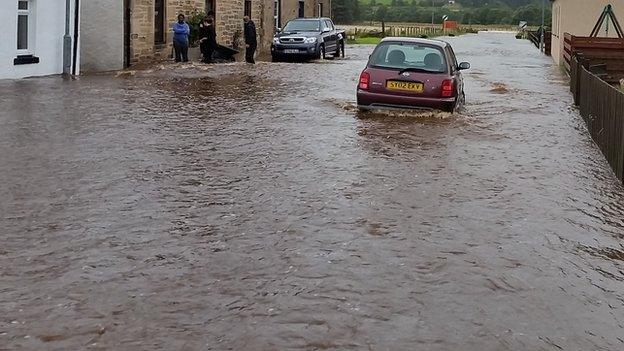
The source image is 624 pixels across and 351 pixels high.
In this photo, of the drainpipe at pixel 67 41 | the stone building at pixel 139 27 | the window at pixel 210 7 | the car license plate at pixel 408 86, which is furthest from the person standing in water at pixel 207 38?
the car license plate at pixel 408 86

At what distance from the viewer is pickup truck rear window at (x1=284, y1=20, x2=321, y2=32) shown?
3516cm

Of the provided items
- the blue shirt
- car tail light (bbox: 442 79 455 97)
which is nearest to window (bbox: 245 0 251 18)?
the blue shirt

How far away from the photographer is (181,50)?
29344 millimetres

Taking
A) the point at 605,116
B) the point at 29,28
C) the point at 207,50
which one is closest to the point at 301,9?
the point at 207,50

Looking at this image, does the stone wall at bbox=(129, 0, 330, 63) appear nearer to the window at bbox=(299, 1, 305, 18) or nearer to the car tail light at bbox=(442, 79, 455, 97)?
the window at bbox=(299, 1, 305, 18)

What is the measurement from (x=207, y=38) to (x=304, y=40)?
15.5ft

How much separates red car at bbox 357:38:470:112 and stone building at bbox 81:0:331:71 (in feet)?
38.1

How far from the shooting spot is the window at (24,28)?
2147 cm

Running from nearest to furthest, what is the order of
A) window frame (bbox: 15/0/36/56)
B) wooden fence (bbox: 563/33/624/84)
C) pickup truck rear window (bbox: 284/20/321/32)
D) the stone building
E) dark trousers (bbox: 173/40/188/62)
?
1. window frame (bbox: 15/0/36/56)
2. wooden fence (bbox: 563/33/624/84)
3. the stone building
4. dark trousers (bbox: 173/40/188/62)
5. pickup truck rear window (bbox: 284/20/321/32)

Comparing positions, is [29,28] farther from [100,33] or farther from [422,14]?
[422,14]

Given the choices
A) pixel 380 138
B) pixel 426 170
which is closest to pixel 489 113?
pixel 380 138

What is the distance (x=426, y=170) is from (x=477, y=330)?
226 inches

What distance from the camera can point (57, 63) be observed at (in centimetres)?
2309

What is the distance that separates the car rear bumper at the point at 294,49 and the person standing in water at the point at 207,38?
332 cm
